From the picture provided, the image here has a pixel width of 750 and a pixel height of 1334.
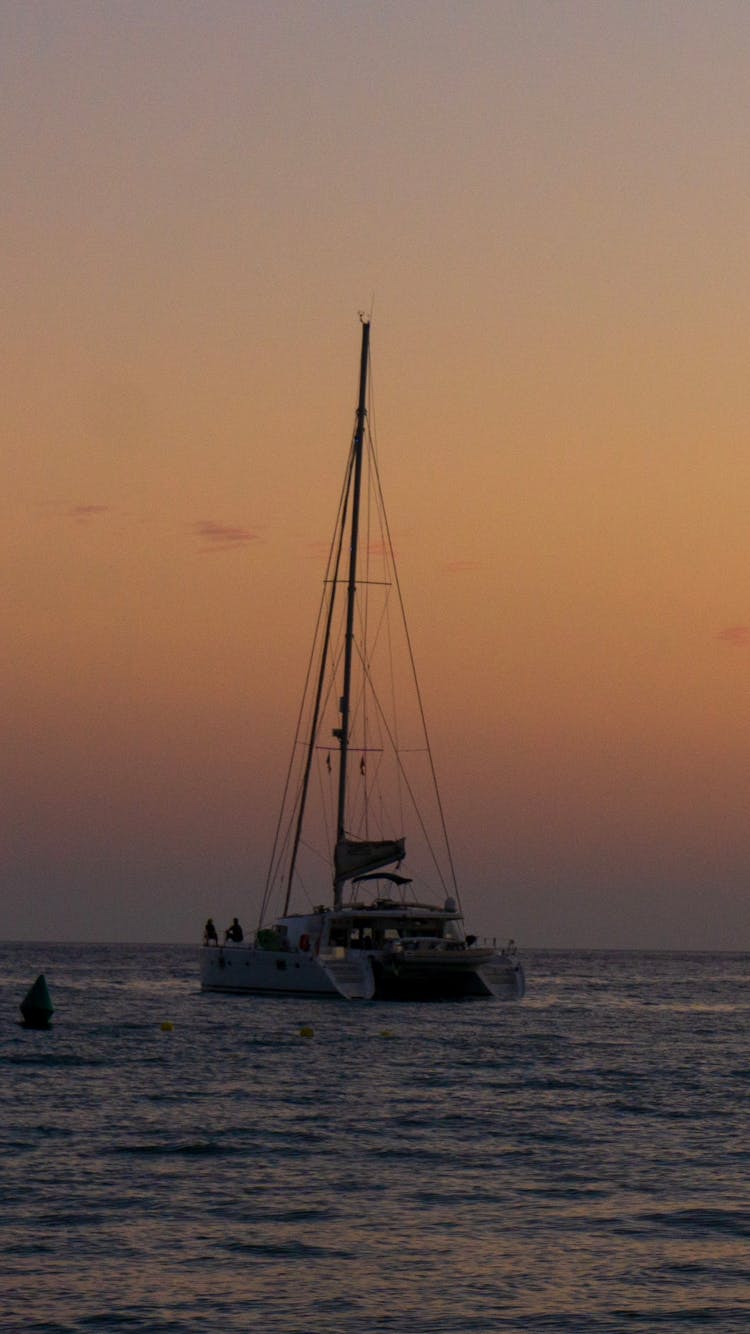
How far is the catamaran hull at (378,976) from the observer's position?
6062 cm

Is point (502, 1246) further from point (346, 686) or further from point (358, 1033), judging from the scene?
point (346, 686)

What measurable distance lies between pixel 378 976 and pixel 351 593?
17795 mm

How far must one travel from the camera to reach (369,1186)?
85.1 feet

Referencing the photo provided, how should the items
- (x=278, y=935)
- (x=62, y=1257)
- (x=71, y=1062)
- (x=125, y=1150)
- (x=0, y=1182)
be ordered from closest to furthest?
1. (x=62, y=1257)
2. (x=0, y=1182)
3. (x=125, y=1150)
4. (x=71, y=1062)
5. (x=278, y=935)

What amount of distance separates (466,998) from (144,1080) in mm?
26042

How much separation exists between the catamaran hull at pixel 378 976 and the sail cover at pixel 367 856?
16.4ft

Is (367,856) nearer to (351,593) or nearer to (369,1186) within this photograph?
(351,593)

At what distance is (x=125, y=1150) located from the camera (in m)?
29.4

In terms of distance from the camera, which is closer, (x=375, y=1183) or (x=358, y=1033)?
(x=375, y=1183)

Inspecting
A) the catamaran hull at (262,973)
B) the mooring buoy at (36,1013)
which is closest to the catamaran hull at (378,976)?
the catamaran hull at (262,973)

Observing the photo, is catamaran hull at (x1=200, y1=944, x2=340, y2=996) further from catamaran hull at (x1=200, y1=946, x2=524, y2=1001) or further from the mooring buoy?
the mooring buoy

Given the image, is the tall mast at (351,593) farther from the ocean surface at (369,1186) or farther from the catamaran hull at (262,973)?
the ocean surface at (369,1186)

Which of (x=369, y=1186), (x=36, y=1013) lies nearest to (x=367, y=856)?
(x=36, y=1013)

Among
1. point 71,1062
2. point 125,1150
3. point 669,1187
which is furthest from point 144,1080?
point 669,1187
